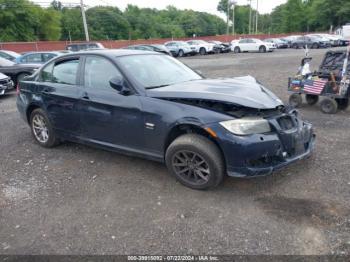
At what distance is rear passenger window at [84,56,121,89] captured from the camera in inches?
178

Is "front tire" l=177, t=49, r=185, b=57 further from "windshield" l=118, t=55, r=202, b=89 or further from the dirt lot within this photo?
the dirt lot

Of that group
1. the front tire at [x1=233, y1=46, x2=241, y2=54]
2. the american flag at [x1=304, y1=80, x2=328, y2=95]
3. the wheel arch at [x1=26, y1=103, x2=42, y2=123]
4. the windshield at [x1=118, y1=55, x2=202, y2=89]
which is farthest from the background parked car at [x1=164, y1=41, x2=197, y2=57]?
the windshield at [x1=118, y1=55, x2=202, y2=89]

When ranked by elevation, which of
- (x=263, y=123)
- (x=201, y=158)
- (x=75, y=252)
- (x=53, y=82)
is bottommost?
(x=75, y=252)

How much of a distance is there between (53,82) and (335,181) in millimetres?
4321

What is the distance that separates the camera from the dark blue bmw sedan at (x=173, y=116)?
12.0 ft

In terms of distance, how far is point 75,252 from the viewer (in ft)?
9.86

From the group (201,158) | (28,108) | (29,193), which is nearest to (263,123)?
(201,158)

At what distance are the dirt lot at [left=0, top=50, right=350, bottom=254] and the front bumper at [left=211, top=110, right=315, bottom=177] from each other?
37 centimetres

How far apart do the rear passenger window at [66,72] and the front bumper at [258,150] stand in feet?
8.25

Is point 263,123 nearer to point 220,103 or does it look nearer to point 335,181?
point 220,103

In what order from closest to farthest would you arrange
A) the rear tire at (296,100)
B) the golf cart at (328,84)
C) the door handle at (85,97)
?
the door handle at (85,97)
the golf cart at (328,84)
the rear tire at (296,100)

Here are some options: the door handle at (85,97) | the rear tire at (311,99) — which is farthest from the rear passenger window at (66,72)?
the rear tire at (311,99)

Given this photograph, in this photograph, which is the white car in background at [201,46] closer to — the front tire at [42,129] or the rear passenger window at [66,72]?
the front tire at [42,129]

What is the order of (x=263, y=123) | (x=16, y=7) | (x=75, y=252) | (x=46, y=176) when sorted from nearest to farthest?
(x=75, y=252) < (x=263, y=123) < (x=46, y=176) < (x=16, y=7)
